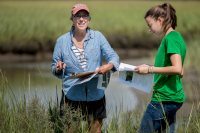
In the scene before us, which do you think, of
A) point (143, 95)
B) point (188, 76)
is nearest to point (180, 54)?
point (143, 95)

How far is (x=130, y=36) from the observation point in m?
23.0

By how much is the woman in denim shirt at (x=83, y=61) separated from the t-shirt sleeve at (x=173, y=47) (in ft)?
2.69

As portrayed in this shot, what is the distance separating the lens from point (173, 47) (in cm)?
551

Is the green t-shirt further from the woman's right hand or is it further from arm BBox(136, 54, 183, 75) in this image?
the woman's right hand

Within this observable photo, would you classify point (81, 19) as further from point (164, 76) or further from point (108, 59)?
point (164, 76)

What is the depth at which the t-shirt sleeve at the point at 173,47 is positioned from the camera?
18.0ft

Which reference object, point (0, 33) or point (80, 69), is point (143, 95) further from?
point (0, 33)

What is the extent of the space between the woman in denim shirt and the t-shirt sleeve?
82 centimetres

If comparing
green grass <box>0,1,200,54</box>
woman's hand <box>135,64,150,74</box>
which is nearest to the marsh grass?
woman's hand <box>135,64,150,74</box>

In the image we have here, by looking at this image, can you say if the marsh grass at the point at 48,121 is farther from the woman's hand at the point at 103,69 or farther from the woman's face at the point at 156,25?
the woman's face at the point at 156,25

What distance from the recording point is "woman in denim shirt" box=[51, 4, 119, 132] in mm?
6262

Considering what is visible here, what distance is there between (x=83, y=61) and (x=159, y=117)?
996 mm

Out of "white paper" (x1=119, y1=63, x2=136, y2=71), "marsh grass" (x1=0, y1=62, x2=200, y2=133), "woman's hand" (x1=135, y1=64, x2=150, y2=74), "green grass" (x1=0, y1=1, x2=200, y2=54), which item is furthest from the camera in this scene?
"green grass" (x1=0, y1=1, x2=200, y2=54)

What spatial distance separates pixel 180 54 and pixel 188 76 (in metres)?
9.32
